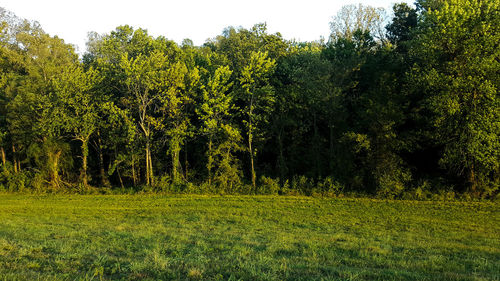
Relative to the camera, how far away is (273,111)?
29.4m

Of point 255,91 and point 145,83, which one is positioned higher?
point 145,83

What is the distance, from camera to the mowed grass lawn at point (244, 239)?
6.57 m

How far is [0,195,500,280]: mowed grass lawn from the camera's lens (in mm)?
6570

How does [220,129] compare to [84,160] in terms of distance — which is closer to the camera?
[220,129]

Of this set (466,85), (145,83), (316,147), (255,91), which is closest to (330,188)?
(316,147)

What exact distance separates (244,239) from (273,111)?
1851 centimetres

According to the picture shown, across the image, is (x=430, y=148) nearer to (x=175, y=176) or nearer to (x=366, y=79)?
(x=366, y=79)

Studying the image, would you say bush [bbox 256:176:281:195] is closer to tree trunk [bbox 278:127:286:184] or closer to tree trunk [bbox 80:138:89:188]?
tree trunk [bbox 278:127:286:184]

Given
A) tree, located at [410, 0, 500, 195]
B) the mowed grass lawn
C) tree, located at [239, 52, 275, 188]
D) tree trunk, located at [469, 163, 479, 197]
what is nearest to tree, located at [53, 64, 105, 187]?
the mowed grass lawn

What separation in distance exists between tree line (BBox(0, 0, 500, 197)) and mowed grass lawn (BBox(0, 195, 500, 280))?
11.5 ft

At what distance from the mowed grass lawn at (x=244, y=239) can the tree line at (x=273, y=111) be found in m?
3.52

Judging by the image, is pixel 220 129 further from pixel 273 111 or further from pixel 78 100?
pixel 78 100

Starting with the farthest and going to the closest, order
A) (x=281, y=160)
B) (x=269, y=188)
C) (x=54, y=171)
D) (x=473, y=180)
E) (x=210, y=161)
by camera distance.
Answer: (x=281, y=160) < (x=54, y=171) < (x=210, y=161) < (x=269, y=188) < (x=473, y=180)

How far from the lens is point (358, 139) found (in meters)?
22.8
